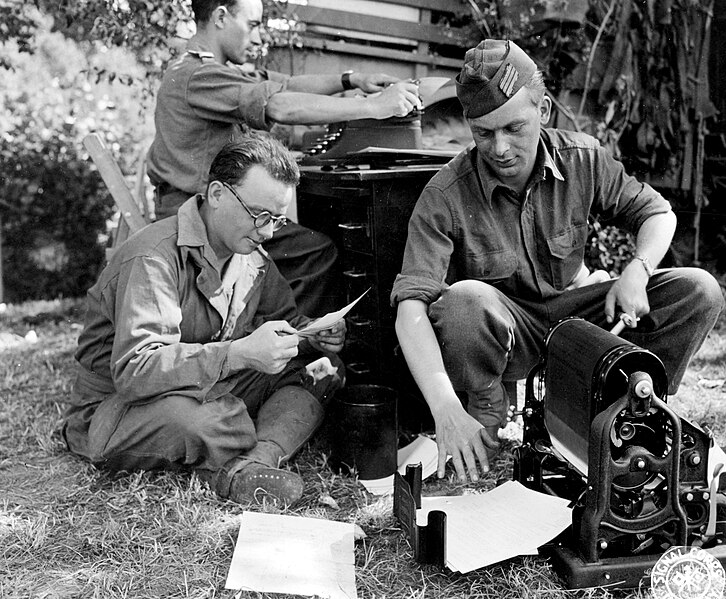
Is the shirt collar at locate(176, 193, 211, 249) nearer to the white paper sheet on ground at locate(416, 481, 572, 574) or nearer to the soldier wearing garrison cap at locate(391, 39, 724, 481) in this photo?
the soldier wearing garrison cap at locate(391, 39, 724, 481)

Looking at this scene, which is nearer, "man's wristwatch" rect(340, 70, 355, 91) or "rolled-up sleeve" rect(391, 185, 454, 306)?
"rolled-up sleeve" rect(391, 185, 454, 306)

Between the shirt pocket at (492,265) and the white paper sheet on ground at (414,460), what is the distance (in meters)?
0.71

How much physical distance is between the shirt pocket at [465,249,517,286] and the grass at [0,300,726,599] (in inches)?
29.3

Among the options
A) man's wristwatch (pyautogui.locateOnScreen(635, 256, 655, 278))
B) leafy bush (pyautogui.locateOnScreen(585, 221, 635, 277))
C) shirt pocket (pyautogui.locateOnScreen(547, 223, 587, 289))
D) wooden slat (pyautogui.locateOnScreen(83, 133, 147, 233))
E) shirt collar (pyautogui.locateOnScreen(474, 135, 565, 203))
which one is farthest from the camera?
leafy bush (pyautogui.locateOnScreen(585, 221, 635, 277))

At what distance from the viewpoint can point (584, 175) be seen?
3221 millimetres

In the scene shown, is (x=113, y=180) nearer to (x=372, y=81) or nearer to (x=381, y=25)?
(x=372, y=81)

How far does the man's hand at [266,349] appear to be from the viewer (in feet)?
9.02

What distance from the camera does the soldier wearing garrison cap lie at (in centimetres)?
282

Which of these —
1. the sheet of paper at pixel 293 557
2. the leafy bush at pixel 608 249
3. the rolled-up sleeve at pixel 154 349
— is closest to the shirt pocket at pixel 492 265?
the rolled-up sleeve at pixel 154 349

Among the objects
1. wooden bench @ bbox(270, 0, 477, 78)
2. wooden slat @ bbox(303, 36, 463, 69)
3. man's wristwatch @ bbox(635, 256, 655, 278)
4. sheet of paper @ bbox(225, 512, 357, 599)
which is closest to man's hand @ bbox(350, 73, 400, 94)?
wooden bench @ bbox(270, 0, 477, 78)

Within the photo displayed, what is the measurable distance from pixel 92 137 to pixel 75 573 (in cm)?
252

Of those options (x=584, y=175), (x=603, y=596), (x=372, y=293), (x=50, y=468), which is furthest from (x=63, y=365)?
(x=603, y=596)

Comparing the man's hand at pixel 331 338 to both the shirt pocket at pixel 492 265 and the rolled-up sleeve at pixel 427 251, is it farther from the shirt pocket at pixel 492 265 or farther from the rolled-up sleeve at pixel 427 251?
the shirt pocket at pixel 492 265

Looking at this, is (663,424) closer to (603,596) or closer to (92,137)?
(603,596)
